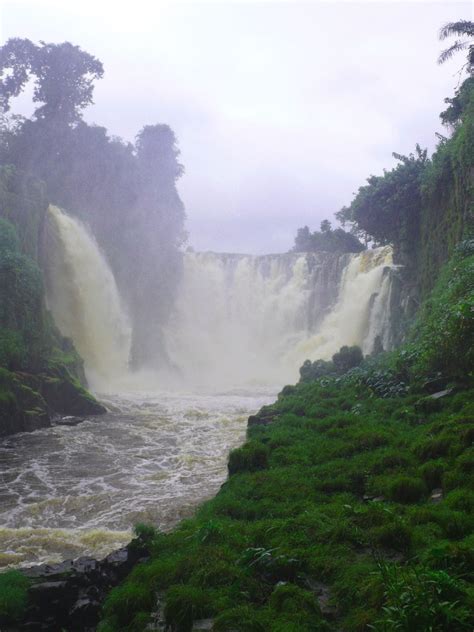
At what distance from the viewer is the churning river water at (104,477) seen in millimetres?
7793

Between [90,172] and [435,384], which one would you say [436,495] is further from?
[90,172]

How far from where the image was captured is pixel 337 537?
17.1ft

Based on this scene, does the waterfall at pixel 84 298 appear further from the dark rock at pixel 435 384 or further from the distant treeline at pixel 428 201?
the dark rock at pixel 435 384

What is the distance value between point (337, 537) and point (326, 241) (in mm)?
48575

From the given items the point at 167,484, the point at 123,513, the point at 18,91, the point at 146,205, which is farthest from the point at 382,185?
the point at 18,91

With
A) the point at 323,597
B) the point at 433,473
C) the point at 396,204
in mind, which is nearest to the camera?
the point at 323,597

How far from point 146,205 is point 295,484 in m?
32.8

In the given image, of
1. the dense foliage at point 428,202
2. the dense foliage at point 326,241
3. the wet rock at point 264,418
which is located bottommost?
the wet rock at point 264,418

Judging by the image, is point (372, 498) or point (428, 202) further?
point (428, 202)

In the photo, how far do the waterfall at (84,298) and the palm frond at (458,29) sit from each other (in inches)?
680

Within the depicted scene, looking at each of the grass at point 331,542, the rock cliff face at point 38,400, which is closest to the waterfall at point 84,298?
the rock cliff face at point 38,400

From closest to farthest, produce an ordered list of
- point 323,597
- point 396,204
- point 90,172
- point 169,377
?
point 323,597 < point 396,204 < point 169,377 < point 90,172

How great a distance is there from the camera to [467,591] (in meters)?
3.63

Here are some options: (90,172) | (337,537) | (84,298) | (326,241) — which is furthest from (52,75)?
(337,537)
